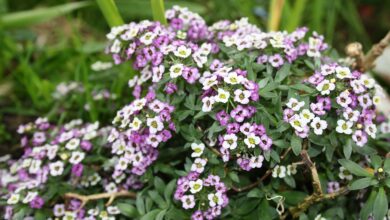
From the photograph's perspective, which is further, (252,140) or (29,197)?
(29,197)

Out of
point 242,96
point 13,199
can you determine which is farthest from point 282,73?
point 13,199

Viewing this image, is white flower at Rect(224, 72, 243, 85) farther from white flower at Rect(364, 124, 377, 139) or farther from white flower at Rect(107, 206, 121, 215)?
white flower at Rect(107, 206, 121, 215)

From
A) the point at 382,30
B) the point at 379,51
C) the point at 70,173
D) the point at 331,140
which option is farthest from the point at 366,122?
the point at 382,30

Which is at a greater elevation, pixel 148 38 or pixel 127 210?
pixel 148 38

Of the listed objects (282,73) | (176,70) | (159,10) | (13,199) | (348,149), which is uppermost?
(159,10)

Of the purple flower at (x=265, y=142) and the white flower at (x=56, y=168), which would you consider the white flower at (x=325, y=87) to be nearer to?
the purple flower at (x=265, y=142)

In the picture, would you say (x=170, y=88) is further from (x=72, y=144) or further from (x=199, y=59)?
(x=72, y=144)
